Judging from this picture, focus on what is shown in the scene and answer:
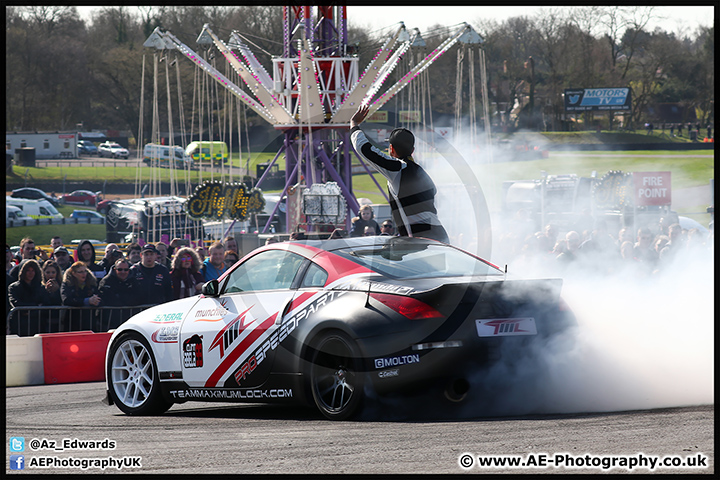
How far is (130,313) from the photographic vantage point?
11.9 metres

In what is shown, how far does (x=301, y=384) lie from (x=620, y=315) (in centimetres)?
Result: 257

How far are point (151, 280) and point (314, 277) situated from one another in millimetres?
6351

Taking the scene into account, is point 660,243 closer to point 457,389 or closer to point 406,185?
point 406,185

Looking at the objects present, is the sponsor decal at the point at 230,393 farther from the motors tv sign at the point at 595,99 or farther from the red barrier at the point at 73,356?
the motors tv sign at the point at 595,99

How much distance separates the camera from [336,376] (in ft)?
19.6

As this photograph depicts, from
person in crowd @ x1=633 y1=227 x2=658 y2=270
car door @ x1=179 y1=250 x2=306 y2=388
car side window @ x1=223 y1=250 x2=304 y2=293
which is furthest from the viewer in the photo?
person in crowd @ x1=633 y1=227 x2=658 y2=270

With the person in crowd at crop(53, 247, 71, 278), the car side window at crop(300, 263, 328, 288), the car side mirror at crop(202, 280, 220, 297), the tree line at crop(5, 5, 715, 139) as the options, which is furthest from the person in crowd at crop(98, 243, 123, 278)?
the tree line at crop(5, 5, 715, 139)

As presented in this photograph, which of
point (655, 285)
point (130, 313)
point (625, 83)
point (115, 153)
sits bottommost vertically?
point (130, 313)

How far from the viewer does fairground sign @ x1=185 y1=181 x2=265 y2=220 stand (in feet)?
66.4

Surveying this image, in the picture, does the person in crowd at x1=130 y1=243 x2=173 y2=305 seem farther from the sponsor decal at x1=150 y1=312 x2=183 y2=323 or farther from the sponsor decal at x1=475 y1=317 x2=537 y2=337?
the sponsor decal at x1=475 y1=317 x2=537 y2=337

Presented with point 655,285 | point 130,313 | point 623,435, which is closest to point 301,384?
point 623,435

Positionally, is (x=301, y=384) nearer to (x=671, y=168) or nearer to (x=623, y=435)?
(x=623, y=435)

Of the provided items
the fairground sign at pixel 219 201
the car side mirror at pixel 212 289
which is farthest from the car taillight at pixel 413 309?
the fairground sign at pixel 219 201

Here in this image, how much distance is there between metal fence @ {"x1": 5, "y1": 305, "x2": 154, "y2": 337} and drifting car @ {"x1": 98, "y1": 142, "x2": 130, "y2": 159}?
57.2 meters
